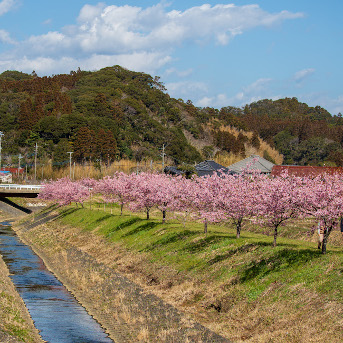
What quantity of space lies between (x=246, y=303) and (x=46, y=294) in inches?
502

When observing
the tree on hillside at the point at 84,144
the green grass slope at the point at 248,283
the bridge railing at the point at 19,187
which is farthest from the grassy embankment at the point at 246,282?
the tree on hillside at the point at 84,144

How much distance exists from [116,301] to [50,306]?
3368 mm

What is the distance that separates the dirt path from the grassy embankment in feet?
2.89

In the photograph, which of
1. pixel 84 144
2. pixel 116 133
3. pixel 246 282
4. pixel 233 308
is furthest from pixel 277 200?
pixel 116 133

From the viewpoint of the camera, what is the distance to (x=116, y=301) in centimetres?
2700

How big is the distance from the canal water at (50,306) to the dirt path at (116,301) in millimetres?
606

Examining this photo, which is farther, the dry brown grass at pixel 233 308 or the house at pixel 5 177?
the house at pixel 5 177

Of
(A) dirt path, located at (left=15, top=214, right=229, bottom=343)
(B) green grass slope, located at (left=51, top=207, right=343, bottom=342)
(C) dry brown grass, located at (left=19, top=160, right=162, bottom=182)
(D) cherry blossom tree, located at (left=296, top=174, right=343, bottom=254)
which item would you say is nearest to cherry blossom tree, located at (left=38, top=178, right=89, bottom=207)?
(A) dirt path, located at (left=15, top=214, right=229, bottom=343)

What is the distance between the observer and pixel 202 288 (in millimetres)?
26297

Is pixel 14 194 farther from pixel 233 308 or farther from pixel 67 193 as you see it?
pixel 233 308

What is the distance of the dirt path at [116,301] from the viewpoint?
69.2 feet

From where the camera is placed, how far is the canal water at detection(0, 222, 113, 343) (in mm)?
21578

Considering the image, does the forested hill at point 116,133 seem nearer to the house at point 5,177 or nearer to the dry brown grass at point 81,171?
the dry brown grass at point 81,171

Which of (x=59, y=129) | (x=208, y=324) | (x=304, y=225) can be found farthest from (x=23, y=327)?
(x=59, y=129)
